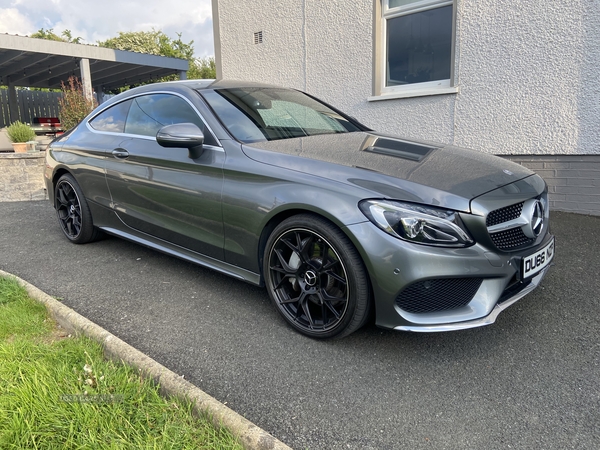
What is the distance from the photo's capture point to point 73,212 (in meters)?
4.43

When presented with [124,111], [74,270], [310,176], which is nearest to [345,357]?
[310,176]

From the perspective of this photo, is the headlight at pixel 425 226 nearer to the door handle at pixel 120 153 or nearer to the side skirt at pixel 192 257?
the side skirt at pixel 192 257

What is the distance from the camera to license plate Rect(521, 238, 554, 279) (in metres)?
2.35

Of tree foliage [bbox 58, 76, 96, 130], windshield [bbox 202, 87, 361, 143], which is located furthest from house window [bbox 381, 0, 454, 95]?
tree foliage [bbox 58, 76, 96, 130]

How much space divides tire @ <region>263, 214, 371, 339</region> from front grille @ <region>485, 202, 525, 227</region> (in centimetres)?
68

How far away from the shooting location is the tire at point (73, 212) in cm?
424

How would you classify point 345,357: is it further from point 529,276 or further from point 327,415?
point 529,276

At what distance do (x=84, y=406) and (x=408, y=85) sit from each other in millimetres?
5700

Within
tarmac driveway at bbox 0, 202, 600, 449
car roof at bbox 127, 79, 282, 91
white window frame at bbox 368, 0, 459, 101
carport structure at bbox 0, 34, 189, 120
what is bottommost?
tarmac driveway at bbox 0, 202, 600, 449

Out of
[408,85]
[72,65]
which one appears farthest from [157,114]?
[72,65]

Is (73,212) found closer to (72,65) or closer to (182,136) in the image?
(182,136)

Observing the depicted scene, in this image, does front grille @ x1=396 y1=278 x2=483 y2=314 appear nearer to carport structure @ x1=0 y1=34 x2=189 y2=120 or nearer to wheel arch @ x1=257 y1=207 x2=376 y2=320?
wheel arch @ x1=257 y1=207 x2=376 y2=320

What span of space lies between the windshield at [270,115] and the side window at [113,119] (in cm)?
99

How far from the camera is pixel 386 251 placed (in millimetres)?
2199
